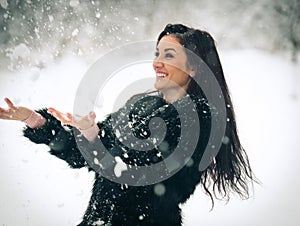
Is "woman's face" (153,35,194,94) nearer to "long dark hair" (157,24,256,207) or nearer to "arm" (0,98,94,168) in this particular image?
"long dark hair" (157,24,256,207)

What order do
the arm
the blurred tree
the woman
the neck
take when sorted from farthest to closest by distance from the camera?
the blurred tree → the neck → the arm → the woman

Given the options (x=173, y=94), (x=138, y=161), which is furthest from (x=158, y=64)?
(x=138, y=161)

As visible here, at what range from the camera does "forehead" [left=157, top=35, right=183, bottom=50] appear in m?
2.08

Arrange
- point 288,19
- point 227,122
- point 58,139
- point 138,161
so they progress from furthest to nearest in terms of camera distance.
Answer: point 288,19, point 227,122, point 58,139, point 138,161

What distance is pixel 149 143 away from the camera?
173 centimetres

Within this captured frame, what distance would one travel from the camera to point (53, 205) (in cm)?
558

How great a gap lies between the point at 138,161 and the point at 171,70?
554 millimetres

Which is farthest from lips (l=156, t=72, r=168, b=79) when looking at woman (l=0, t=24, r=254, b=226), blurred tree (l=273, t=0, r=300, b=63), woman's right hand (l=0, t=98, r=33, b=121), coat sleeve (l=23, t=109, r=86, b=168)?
blurred tree (l=273, t=0, r=300, b=63)

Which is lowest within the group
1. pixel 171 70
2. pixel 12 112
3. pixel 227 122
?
pixel 12 112

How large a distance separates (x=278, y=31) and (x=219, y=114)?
355cm

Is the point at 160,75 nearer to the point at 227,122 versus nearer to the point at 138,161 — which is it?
the point at 227,122

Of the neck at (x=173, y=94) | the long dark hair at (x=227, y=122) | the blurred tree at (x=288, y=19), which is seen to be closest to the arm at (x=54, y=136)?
the neck at (x=173, y=94)

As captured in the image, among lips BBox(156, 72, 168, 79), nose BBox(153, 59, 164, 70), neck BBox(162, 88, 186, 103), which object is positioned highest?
nose BBox(153, 59, 164, 70)

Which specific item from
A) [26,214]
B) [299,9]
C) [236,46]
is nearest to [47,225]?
[26,214]
